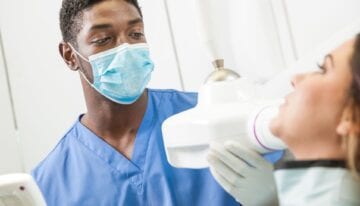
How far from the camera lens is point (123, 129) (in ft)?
3.87

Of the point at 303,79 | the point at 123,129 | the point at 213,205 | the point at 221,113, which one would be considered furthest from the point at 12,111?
the point at 303,79

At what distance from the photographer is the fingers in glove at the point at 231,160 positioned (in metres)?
0.76

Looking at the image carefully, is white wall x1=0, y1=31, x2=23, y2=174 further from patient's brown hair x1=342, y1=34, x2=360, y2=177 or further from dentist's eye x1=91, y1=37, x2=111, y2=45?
patient's brown hair x1=342, y1=34, x2=360, y2=177

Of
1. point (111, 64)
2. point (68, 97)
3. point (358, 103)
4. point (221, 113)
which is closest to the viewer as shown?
point (358, 103)

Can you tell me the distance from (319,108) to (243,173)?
26 cm

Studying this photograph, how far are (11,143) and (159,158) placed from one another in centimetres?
80

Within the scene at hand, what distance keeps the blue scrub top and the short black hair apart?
0.25 meters

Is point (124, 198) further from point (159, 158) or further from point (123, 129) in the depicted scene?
point (123, 129)

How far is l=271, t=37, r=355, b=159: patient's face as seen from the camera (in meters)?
0.61

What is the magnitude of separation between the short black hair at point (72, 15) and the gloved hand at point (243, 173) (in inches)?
22.1

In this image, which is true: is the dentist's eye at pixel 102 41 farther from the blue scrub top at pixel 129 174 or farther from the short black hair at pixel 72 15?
the blue scrub top at pixel 129 174

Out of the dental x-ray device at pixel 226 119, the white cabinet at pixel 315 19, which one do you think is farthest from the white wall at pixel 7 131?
the white cabinet at pixel 315 19

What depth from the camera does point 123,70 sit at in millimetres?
1090

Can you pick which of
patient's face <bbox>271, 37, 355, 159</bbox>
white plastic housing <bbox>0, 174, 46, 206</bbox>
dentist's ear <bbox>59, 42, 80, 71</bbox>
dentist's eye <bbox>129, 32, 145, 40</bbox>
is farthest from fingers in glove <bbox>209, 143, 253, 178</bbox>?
dentist's ear <bbox>59, 42, 80, 71</bbox>
